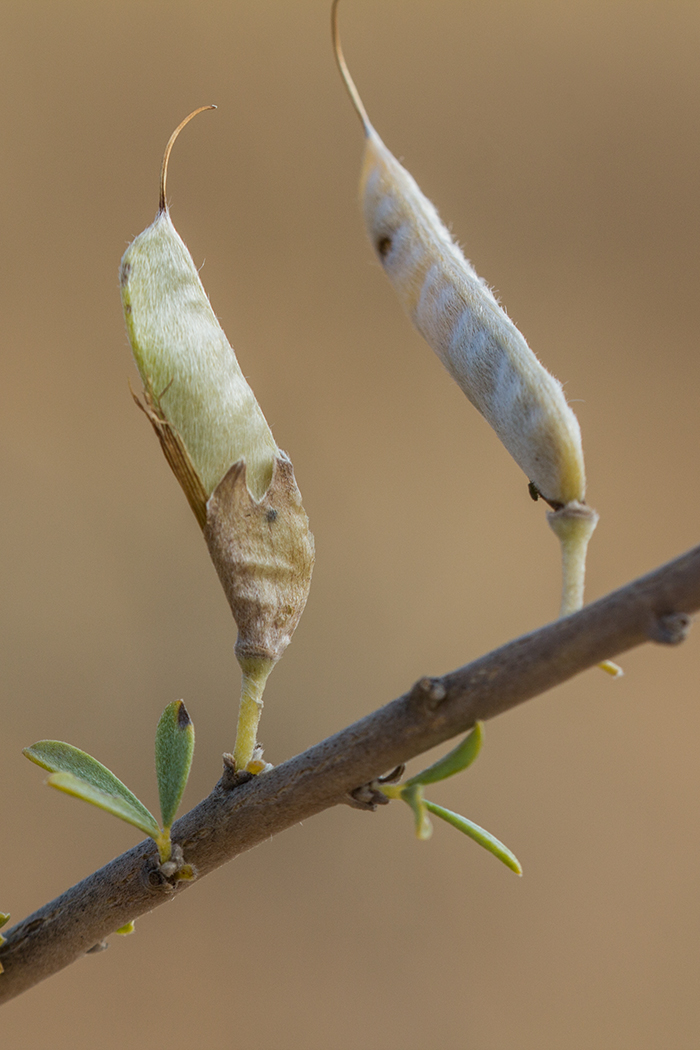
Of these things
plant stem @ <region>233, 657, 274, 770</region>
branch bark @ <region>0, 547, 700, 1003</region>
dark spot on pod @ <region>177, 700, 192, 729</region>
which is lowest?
branch bark @ <region>0, 547, 700, 1003</region>

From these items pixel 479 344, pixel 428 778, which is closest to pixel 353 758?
pixel 428 778

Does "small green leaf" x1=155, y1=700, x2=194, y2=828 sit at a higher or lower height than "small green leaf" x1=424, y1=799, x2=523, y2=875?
higher

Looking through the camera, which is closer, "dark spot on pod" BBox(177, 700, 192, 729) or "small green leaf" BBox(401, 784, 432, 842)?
"small green leaf" BBox(401, 784, 432, 842)

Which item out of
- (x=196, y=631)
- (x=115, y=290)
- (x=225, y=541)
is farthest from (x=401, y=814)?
(x=225, y=541)

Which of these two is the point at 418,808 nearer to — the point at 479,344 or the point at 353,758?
the point at 353,758

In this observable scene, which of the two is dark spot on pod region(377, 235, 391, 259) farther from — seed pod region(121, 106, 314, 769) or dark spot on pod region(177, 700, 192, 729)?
dark spot on pod region(177, 700, 192, 729)

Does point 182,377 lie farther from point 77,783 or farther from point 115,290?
point 115,290

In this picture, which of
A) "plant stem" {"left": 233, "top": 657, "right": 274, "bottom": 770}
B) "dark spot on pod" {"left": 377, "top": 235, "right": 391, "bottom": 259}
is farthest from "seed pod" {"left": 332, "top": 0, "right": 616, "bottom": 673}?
"plant stem" {"left": 233, "top": 657, "right": 274, "bottom": 770}
